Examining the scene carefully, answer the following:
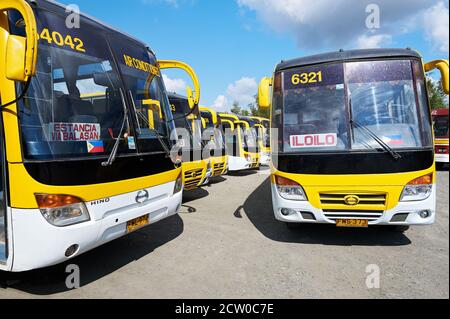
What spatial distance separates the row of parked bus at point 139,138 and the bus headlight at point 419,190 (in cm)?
1

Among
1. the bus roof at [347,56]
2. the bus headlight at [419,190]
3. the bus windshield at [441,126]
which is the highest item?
the bus roof at [347,56]

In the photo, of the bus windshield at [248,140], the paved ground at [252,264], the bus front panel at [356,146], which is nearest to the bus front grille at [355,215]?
the bus front panel at [356,146]

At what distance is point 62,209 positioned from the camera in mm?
2961

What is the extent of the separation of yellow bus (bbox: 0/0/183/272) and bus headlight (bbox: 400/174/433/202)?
3240mm

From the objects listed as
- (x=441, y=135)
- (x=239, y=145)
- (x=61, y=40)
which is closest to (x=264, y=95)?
(x=61, y=40)

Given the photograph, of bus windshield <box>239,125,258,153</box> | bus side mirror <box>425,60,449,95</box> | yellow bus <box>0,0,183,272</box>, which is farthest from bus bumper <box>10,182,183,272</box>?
bus windshield <box>239,125,258,153</box>

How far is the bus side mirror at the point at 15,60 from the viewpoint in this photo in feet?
8.24

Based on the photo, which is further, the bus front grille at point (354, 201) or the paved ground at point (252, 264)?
the bus front grille at point (354, 201)

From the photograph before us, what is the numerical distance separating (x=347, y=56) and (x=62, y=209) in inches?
169

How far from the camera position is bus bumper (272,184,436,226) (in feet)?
13.5

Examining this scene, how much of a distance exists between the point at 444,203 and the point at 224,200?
5303mm

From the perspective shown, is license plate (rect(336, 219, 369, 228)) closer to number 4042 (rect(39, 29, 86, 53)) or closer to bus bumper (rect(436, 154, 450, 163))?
number 4042 (rect(39, 29, 86, 53))

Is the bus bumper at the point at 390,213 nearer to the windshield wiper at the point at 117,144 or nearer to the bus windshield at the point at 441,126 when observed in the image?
the windshield wiper at the point at 117,144
